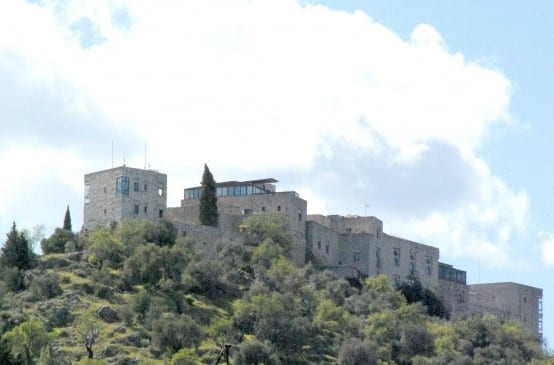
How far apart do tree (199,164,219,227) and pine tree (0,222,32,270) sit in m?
14.7

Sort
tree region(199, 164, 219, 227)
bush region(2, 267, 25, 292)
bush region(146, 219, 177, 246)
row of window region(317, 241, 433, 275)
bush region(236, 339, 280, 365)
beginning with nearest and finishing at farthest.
Answer: bush region(236, 339, 280, 365) < bush region(2, 267, 25, 292) < bush region(146, 219, 177, 246) < tree region(199, 164, 219, 227) < row of window region(317, 241, 433, 275)

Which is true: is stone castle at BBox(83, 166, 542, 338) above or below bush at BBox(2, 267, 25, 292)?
above

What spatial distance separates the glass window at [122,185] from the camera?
111 metres

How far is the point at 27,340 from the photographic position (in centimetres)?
8894

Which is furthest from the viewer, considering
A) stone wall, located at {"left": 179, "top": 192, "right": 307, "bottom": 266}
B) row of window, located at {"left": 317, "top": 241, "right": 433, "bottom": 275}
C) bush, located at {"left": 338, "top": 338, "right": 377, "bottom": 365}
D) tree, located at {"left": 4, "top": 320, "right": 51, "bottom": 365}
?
row of window, located at {"left": 317, "top": 241, "right": 433, "bottom": 275}

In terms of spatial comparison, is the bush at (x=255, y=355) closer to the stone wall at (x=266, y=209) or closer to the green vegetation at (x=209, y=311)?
the green vegetation at (x=209, y=311)

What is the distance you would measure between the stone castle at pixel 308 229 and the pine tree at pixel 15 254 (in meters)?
8.41

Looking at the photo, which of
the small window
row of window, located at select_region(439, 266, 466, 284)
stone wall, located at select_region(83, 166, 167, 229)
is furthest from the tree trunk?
row of window, located at select_region(439, 266, 466, 284)

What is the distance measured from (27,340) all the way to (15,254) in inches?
642

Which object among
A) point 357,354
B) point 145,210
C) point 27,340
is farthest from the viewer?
point 145,210

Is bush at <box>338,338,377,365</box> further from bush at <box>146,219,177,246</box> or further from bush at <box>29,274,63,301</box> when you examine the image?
bush at <box>29,274,63,301</box>

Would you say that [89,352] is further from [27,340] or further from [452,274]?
[452,274]

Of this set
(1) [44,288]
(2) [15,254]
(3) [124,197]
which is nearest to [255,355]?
(1) [44,288]

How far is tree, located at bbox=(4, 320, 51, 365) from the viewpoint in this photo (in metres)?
88.2
